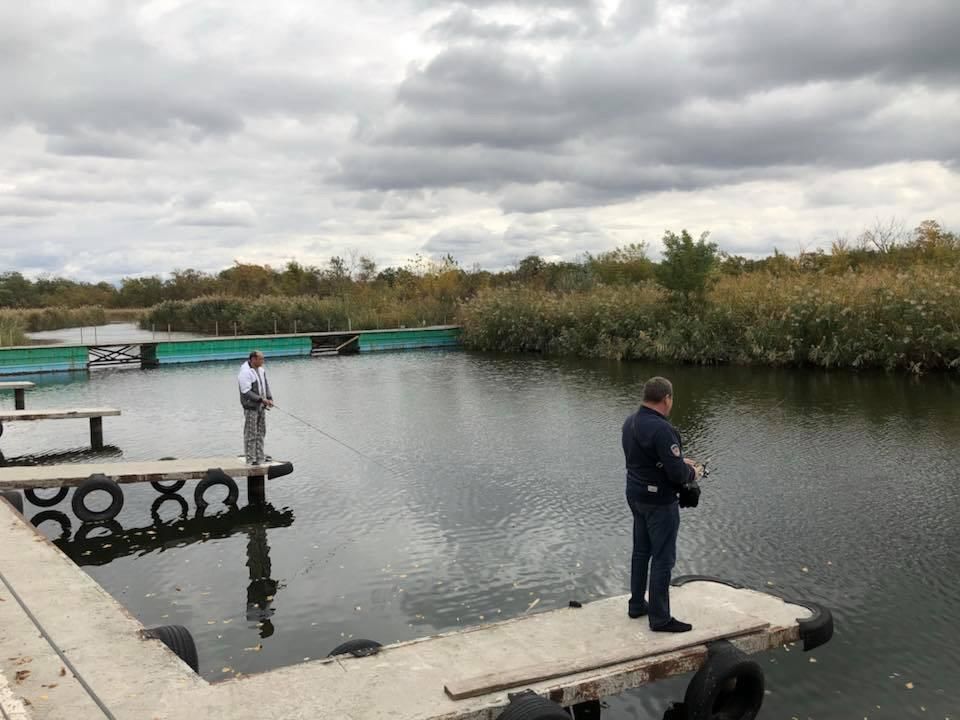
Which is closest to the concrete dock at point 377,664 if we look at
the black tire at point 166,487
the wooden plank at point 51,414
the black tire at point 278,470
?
the black tire at point 278,470

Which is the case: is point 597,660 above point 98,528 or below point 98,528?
above

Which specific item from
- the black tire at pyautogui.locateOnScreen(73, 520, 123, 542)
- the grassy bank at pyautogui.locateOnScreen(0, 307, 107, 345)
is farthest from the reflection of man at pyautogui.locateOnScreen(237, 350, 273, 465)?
the grassy bank at pyautogui.locateOnScreen(0, 307, 107, 345)

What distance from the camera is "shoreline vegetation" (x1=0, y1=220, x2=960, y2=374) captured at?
26.0 meters

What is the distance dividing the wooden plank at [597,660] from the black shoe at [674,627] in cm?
4

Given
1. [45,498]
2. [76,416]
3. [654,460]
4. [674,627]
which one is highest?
[654,460]

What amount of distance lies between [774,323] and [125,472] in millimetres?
23370

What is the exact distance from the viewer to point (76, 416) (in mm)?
15836

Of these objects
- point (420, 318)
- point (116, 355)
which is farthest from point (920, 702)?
point (420, 318)

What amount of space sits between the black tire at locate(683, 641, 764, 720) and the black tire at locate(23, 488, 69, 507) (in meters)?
9.54

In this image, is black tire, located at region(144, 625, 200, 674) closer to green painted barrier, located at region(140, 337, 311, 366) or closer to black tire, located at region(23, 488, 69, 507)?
black tire, located at region(23, 488, 69, 507)

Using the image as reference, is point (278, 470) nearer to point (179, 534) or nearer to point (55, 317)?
point (179, 534)

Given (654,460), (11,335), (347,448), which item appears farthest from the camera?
(11,335)

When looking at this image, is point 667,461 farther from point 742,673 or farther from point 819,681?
point 819,681

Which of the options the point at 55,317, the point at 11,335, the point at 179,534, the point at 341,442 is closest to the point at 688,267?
the point at 341,442
